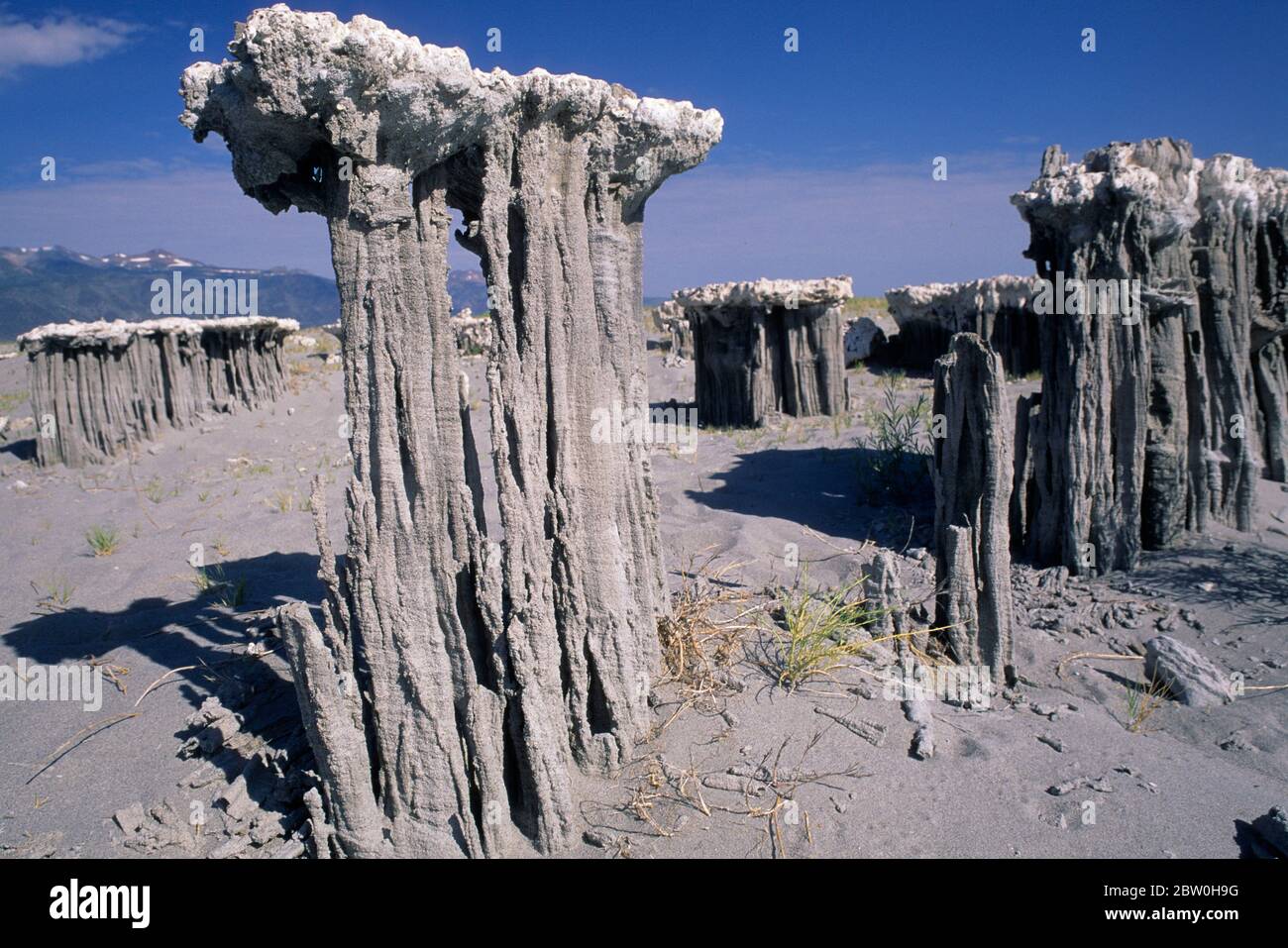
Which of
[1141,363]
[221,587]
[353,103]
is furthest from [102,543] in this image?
[1141,363]

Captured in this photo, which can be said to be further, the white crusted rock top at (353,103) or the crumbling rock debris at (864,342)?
the crumbling rock debris at (864,342)

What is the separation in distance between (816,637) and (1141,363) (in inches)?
153

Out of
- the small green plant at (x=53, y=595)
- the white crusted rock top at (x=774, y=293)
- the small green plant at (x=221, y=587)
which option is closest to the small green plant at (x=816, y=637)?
the small green plant at (x=221, y=587)

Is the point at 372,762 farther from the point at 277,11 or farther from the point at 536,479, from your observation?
the point at 277,11

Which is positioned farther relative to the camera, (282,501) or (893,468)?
(282,501)

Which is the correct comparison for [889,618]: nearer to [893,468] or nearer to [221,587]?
[893,468]

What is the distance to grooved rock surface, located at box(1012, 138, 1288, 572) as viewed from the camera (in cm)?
654

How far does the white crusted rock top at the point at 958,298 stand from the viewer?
620 inches

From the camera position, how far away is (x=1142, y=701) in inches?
197

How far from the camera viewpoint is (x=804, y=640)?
4.77 metres

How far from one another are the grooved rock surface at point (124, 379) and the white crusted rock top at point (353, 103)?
10.5 metres

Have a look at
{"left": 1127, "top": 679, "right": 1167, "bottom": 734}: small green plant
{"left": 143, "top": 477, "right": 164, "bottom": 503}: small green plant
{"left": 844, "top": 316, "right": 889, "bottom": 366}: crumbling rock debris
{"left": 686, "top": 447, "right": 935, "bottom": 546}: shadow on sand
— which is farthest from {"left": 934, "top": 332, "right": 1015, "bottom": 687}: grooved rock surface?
{"left": 844, "top": 316, "right": 889, "bottom": 366}: crumbling rock debris

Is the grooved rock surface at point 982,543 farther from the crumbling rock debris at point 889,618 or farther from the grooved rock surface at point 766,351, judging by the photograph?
the grooved rock surface at point 766,351

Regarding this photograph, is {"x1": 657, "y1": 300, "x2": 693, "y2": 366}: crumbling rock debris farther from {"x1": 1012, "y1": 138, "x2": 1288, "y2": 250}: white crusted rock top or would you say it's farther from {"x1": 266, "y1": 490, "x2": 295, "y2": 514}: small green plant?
{"x1": 1012, "y1": 138, "x2": 1288, "y2": 250}: white crusted rock top
